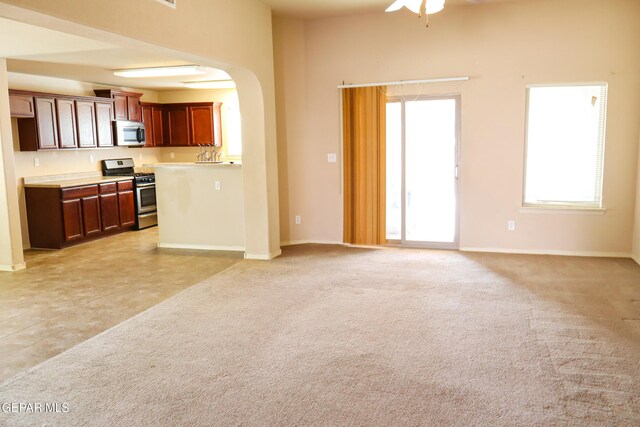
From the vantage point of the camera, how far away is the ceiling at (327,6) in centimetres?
574

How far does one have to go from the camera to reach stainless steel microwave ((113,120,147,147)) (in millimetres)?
8453

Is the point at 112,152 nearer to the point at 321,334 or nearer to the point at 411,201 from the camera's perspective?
the point at 411,201

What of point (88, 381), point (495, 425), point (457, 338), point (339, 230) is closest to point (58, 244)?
point (339, 230)

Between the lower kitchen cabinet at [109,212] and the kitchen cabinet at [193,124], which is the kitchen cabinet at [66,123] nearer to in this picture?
the lower kitchen cabinet at [109,212]

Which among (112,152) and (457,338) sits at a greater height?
(112,152)

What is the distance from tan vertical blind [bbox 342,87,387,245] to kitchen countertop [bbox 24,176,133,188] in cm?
375

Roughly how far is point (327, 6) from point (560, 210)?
364cm

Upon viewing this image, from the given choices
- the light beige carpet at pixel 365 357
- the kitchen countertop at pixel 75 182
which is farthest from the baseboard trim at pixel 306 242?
the kitchen countertop at pixel 75 182

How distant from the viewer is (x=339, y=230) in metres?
6.82

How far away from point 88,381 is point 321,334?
156 cm

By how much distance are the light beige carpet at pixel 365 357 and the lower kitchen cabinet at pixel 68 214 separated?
121 inches

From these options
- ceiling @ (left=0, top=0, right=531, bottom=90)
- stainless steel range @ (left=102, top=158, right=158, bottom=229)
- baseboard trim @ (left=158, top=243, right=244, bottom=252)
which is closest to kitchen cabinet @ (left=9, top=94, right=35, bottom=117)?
ceiling @ (left=0, top=0, right=531, bottom=90)

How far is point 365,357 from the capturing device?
10.8 feet

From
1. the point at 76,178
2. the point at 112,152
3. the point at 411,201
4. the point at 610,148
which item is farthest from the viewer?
the point at 112,152
